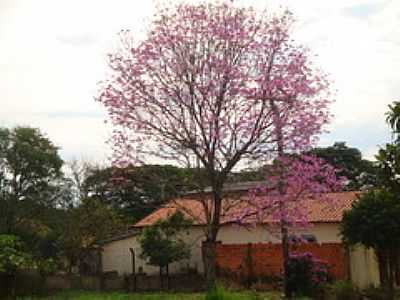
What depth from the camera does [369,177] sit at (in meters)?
51.0

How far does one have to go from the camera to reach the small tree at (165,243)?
85.7 feet

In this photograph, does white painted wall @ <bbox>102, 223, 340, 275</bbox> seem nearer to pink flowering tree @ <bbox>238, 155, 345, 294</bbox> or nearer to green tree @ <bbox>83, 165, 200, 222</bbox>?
green tree @ <bbox>83, 165, 200, 222</bbox>

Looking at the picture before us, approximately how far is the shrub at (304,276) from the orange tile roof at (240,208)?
1.70 m

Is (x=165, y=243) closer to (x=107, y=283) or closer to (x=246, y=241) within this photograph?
(x=107, y=283)

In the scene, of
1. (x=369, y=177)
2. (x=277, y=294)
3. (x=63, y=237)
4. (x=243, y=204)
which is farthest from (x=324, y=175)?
(x=369, y=177)

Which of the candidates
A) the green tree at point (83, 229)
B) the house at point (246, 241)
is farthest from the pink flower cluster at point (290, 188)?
the green tree at point (83, 229)

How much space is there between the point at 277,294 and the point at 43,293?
9.01 m

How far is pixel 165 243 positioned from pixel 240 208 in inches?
382

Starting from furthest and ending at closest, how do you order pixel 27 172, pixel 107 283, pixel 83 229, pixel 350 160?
pixel 350 160 < pixel 27 172 < pixel 83 229 < pixel 107 283

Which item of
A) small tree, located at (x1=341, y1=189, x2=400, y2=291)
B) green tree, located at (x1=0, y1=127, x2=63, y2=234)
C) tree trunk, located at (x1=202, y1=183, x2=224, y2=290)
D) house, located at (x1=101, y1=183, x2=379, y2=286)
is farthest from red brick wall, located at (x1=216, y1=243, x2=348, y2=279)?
green tree, located at (x1=0, y1=127, x2=63, y2=234)

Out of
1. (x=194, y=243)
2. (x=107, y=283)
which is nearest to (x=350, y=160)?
(x=194, y=243)

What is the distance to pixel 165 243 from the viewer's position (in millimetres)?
26312

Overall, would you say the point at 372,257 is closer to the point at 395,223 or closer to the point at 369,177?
the point at 395,223

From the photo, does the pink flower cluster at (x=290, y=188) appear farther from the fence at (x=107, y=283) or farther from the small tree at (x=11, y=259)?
the small tree at (x=11, y=259)
